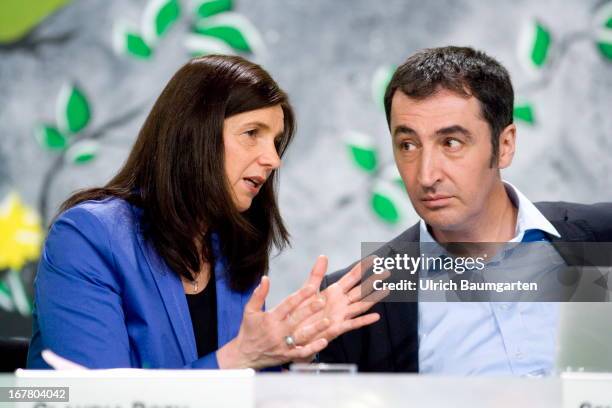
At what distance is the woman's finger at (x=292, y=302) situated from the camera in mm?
1543

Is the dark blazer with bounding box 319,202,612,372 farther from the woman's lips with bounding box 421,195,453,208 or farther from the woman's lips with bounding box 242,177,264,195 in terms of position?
the woman's lips with bounding box 242,177,264,195

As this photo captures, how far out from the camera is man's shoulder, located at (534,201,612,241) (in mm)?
1904

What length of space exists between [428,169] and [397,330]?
337mm

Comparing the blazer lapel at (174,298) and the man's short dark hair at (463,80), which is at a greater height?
the man's short dark hair at (463,80)

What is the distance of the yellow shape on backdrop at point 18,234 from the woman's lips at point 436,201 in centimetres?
175

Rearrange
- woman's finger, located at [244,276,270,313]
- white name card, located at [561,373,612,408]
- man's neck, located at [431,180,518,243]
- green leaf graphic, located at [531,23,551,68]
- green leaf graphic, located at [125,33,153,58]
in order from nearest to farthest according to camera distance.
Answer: white name card, located at [561,373,612,408]
woman's finger, located at [244,276,270,313]
man's neck, located at [431,180,518,243]
green leaf graphic, located at [531,23,551,68]
green leaf graphic, located at [125,33,153,58]

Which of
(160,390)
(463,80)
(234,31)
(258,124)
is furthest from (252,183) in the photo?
(234,31)

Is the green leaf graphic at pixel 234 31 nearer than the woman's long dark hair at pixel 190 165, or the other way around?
the woman's long dark hair at pixel 190 165

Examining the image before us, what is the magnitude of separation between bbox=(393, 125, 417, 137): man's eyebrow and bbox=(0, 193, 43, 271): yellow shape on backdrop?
170 cm

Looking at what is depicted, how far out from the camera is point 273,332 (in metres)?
1.55

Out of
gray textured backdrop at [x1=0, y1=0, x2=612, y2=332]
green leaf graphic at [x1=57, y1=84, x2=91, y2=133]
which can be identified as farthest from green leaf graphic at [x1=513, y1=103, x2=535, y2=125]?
green leaf graphic at [x1=57, y1=84, x2=91, y2=133]

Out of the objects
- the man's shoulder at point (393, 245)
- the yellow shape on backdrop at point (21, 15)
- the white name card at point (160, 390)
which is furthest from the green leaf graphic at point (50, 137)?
the white name card at point (160, 390)

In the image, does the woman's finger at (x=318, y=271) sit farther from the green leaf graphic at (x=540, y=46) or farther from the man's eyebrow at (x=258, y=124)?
the green leaf graphic at (x=540, y=46)

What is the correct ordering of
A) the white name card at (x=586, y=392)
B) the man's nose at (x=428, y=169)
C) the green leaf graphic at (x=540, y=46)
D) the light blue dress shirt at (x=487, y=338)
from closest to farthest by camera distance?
1. the white name card at (x=586, y=392)
2. the light blue dress shirt at (x=487, y=338)
3. the man's nose at (x=428, y=169)
4. the green leaf graphic at (x=540, y=46)
